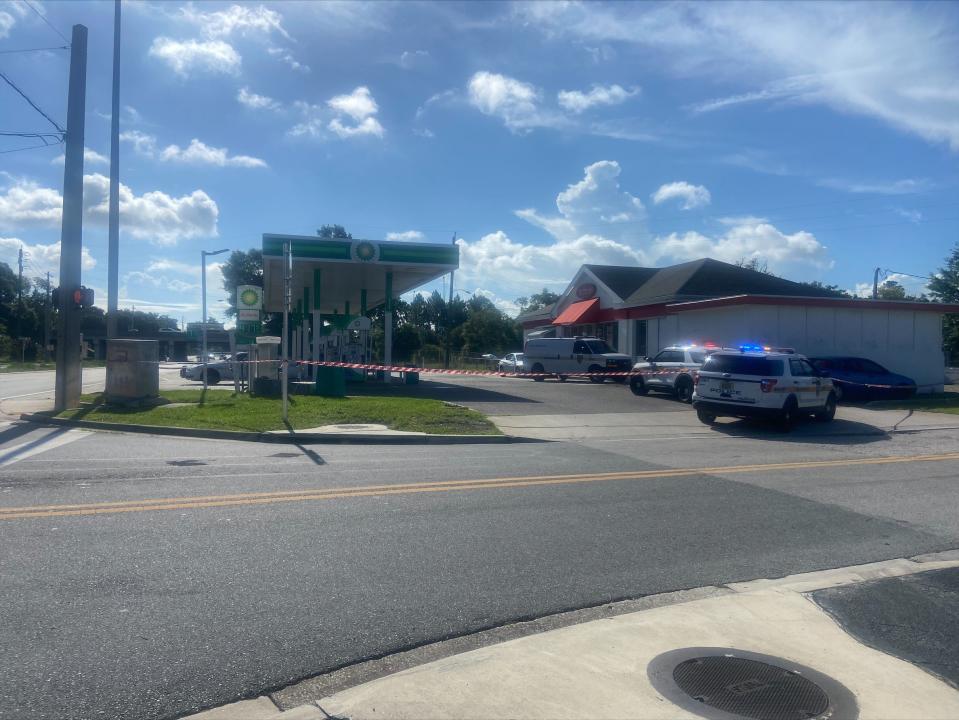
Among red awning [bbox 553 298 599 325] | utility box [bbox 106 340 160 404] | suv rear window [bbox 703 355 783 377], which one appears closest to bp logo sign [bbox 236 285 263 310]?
utility box [bbox 106 340 160 404]

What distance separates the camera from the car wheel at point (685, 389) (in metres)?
24.2

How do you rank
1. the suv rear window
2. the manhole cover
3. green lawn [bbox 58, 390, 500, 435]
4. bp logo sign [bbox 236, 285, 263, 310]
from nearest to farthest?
the manhole cover → green lawn [bbox 58, 390, 500, 435] → the suv rear window → bp logo sign [bbox 236, 285, 263, 310]

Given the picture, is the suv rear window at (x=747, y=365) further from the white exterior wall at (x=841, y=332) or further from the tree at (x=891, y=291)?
the tree at (x=891, y=291)

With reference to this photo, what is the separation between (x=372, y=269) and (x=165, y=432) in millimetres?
16782

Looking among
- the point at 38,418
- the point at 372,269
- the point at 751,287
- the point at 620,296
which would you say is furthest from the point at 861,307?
the point at 38,418

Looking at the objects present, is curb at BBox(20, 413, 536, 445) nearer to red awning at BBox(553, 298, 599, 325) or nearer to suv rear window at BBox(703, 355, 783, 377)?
suv rear window at BBox(703, 355, 783, 377)

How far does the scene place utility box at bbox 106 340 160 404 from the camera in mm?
19516

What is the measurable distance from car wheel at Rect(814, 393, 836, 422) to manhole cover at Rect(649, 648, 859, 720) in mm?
15673

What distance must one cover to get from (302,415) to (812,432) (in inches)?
449

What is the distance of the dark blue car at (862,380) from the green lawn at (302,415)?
12.7 meters

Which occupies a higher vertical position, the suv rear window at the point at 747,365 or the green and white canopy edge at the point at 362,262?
the green and white canopy edge at the point at 362,262

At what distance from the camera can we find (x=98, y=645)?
4.73 m

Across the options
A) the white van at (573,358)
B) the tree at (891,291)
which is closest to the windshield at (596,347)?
the white van at (573,358)

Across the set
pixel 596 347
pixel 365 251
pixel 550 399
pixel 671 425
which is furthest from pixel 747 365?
pixel 596 347
